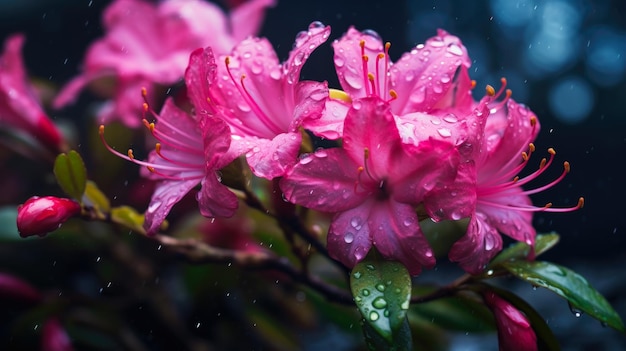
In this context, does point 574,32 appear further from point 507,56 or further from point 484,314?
point 484,314

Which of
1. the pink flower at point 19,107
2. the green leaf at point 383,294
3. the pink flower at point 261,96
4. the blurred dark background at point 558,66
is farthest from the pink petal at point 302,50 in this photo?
the blurred dark background at point 558,66

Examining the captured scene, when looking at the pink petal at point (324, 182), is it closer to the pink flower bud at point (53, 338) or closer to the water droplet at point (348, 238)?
the water droplet at point (348, 238)

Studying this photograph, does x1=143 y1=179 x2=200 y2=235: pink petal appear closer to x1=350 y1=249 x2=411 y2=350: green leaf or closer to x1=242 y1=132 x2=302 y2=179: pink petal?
x1=242 y1=132 x2=302 y2=179: pink petal

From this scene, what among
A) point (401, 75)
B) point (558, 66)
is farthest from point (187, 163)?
point (558, 66)

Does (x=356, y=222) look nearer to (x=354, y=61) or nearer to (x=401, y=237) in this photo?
(x=401, y=237)

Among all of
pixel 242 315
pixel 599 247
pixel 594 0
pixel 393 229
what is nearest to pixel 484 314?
pixel 393 229

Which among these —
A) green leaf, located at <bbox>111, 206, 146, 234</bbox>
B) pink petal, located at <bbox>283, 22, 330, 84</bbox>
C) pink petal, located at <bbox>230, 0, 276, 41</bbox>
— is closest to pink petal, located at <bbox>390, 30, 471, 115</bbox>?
pink petal, located at <bbox>283, 22, 330, 84</bbox>
